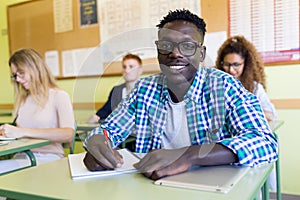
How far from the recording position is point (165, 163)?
0.83m

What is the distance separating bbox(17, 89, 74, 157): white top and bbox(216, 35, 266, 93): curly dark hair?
4.00ft

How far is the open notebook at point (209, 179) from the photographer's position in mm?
745

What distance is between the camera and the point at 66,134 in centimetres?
187

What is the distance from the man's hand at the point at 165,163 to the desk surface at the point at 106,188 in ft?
0.08

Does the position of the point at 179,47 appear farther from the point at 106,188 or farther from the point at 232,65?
the point at 232,65

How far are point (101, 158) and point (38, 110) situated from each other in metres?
1.20

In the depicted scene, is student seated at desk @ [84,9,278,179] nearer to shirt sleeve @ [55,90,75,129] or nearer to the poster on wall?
shirt sleeve @ [55,90,75,129]

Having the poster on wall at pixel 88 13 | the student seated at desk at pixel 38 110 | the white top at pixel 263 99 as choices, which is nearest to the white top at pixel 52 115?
the student seated at desk at pixel 38 110

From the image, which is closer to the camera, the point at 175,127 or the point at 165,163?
the point at 165,163

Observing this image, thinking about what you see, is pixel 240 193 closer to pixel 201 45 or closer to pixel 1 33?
pixel 201 45

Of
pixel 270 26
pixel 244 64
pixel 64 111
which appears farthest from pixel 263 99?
pixel 64 111

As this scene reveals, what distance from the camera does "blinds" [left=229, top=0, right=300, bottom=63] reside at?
7.98 ft

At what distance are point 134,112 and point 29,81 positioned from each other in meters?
1.11

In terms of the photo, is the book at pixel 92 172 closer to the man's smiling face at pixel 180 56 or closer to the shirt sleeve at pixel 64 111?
the man's smiling face at pixel 180 56
